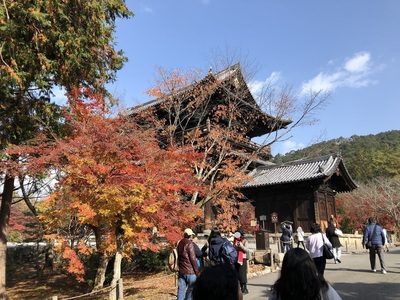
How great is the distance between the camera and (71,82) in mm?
10875

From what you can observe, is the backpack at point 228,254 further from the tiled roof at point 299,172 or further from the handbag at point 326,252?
the tiled roof at point 299,172

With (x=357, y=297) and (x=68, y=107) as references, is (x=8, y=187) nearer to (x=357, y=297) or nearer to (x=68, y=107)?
(x=68, y=107)

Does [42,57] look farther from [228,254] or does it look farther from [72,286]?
[72,286]

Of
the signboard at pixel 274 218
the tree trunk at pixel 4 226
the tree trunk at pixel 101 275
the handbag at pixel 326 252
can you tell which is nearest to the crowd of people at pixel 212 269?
the handbag at pixel 326 252

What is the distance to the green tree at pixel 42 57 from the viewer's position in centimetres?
857

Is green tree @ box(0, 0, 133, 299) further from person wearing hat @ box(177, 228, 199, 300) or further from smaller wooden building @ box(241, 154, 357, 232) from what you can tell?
smaller wooden building @ box(241, 154, 357, 232)

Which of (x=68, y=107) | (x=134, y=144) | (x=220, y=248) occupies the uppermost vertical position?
(x=68, y=107)

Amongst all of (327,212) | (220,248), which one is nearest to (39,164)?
(220,248)

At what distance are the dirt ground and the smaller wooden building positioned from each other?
9.53 m

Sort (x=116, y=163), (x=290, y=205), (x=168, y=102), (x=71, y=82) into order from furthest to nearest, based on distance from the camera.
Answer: (x=290, y=205)
(x=168, y=102)
(x=71, y=82)
(x=116, y=163)

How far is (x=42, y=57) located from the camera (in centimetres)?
902

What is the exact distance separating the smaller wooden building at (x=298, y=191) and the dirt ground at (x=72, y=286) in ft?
31.3

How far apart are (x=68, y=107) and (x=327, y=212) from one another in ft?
59.8

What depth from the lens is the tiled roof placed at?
21250mm
